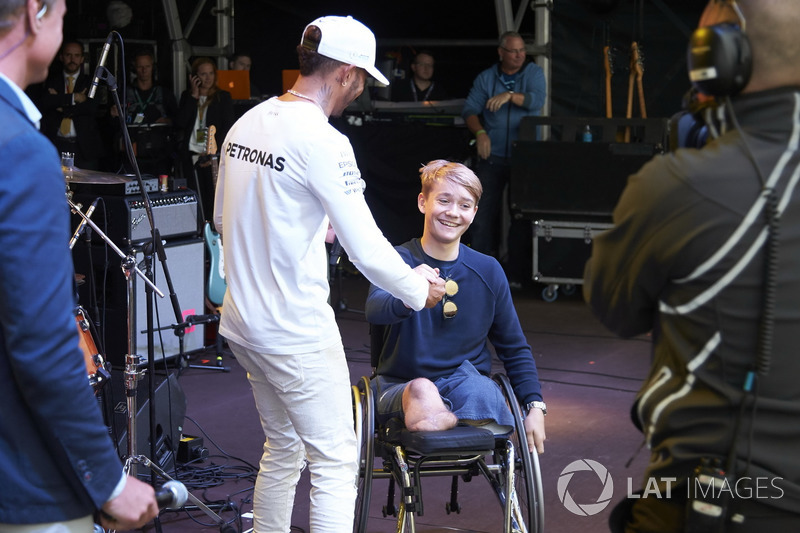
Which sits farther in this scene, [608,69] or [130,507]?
[608,69]

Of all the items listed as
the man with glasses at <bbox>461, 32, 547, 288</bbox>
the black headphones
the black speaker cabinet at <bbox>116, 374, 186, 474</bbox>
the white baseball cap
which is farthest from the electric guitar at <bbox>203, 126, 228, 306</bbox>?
the black headphones

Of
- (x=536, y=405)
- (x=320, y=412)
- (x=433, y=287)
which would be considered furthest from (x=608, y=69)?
(x=320, y=412)

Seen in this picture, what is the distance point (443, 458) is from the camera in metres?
2.87

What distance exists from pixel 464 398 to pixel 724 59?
169 cm

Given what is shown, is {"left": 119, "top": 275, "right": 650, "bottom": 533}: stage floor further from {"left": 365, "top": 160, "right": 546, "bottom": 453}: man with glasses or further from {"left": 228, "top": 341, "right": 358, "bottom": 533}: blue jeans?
{"left": 228, "top": 341, "right": 358, "bottom": 533}: blue jeans

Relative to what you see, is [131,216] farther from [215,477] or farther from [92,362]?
[92,362]

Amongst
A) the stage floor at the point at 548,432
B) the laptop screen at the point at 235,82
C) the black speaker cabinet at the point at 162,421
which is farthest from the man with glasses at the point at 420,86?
the black speaker cabinet at the point at 162,421

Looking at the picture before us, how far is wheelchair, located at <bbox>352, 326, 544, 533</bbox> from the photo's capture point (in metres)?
2.73

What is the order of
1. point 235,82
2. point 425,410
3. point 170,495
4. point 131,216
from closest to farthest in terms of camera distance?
point 170,495 → point 425,410 → point 131,216 → point 235,82

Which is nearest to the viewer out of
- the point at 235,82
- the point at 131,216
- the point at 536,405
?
the point at 536,405

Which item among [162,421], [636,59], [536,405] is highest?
[636,59]

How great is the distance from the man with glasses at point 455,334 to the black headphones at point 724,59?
155 centimetres

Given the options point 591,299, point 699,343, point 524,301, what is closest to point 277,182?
point 591,299

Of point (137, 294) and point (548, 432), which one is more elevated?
point (137, 294)
